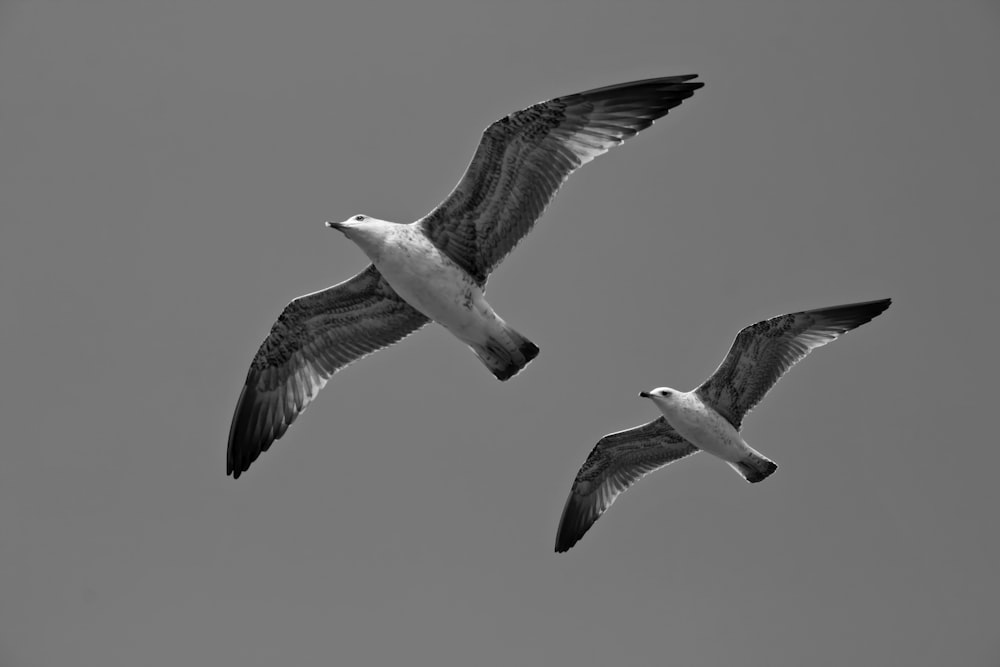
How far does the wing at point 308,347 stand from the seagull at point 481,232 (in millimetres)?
19

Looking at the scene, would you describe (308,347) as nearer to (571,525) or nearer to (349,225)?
(349,225)

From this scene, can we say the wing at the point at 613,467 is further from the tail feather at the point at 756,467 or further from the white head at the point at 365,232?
the white head at the point at 365,232

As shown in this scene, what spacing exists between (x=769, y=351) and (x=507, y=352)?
12.4 ft

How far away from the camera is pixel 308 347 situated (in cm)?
1497

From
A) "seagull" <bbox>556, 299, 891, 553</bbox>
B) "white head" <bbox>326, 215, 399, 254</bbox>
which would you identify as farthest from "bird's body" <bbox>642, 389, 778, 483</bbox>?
"white head" <bbox>326, 215, 399, 254</bbox>

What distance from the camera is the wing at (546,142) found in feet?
41.2

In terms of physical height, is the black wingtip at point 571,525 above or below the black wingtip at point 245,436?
below

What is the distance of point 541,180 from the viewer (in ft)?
41.9

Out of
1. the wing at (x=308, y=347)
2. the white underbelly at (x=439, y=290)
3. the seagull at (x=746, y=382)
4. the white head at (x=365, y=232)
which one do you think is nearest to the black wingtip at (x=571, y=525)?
the seagull at (x=746, y=382)

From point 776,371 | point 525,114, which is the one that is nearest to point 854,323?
point 776,371

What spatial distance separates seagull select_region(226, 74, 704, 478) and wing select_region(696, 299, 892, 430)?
3.19 m

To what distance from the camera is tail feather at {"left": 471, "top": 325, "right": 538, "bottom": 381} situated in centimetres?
1354

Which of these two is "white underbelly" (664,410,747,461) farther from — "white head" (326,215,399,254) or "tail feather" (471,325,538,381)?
"white head" (326,215,399,254)

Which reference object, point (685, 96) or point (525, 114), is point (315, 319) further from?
point (685, 96)
